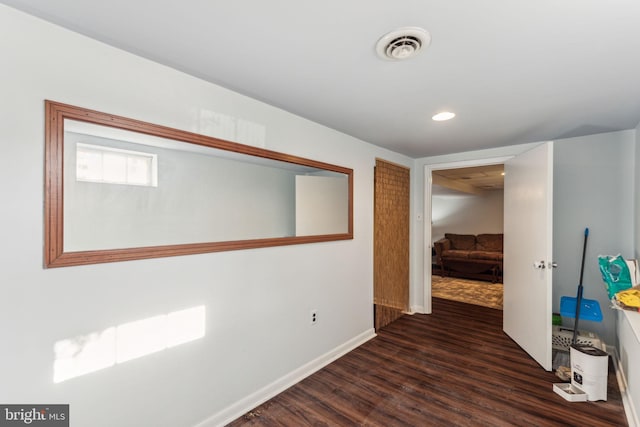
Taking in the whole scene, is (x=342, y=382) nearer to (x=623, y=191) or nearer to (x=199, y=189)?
(x=199, y=189)

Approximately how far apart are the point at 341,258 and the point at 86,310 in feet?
6.36

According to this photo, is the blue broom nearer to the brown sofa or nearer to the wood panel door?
the wood panel door

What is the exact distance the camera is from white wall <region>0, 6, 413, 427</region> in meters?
1.12

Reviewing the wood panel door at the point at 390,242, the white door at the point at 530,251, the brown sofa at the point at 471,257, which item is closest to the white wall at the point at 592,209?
the white door at the point at 530,251

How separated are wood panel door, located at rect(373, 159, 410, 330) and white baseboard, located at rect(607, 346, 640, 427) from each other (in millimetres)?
1958

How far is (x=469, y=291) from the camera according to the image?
16.6 feet

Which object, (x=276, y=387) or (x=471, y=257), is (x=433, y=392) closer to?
(x=276, y=387)

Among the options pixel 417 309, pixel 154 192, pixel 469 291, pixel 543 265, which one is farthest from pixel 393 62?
pixel 469 291

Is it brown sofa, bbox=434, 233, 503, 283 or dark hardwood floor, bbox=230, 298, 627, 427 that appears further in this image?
brown sofa, bbox=434, 233, 503, 283

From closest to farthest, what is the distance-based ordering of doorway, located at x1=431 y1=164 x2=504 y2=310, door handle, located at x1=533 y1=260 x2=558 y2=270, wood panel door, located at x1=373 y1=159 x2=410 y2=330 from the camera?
door handle, located at x1=533 y1=260 x2=558 y2=270 < wood panel door, located at x1=373 y1=159 x2=410 y2=330 < doorway, located at x1=431 y1=164 x2=504 y2=310

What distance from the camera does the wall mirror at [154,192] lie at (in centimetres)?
124

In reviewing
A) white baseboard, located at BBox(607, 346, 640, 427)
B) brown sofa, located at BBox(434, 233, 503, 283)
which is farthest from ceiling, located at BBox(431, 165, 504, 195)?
white baseboard, located at BBox(607, 346, 640, 427)

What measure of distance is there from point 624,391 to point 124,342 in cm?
336

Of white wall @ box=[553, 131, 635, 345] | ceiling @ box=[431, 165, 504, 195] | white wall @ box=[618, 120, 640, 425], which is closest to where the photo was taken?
white wall @ box=[618, 120, 640, 425]
